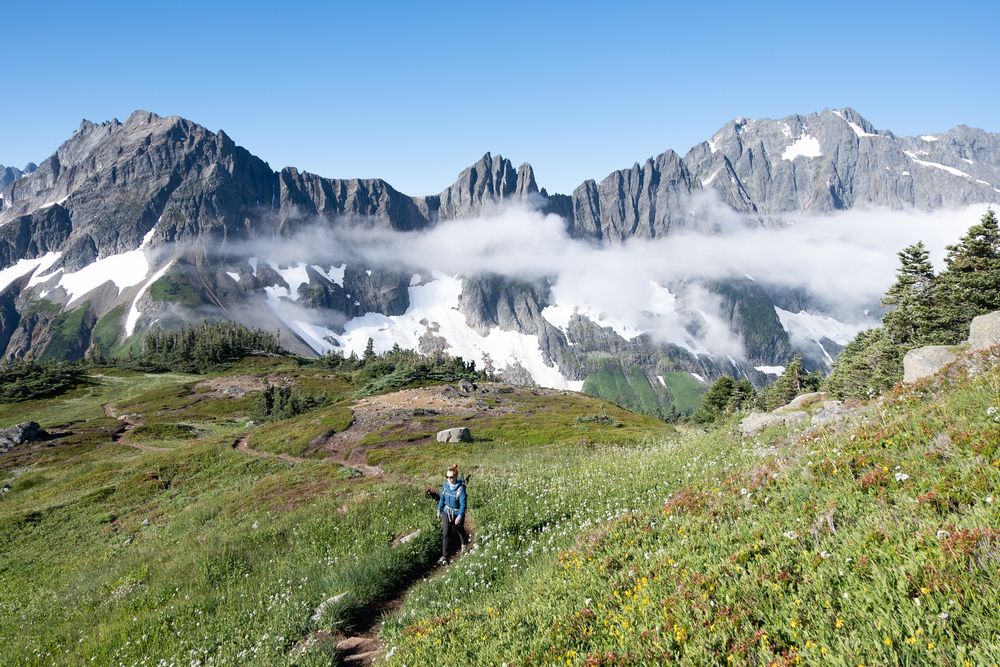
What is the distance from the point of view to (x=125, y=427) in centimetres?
8406

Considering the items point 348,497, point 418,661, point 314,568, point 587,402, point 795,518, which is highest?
point 795,518

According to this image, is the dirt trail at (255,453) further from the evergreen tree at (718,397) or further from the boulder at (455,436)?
the evergreen tree at (718,397)

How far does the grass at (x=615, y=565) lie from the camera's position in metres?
6.35

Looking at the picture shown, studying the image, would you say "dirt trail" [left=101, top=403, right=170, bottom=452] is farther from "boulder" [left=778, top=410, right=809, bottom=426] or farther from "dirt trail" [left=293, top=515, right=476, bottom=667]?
"boulder" [left=778, top=410, right=809, bottom=426]

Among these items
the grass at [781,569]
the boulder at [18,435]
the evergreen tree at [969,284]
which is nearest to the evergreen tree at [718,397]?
the evergreen tree at [969,284]

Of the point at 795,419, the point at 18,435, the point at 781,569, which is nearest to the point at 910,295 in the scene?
the point at 795,419

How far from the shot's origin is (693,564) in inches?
346

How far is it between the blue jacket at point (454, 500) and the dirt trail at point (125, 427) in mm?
59934

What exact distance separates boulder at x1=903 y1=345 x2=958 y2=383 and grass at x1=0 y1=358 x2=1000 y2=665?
945 cm

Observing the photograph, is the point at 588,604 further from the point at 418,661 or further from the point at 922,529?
the point at 922,529

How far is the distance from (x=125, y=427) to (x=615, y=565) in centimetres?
9840

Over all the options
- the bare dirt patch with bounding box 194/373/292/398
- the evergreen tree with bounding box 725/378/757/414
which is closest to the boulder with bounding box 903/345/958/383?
the evergreen tree with bounding box 725/378/757/414

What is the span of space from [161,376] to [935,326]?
18172 cm

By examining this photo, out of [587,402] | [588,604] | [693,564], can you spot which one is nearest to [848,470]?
[693,564]
